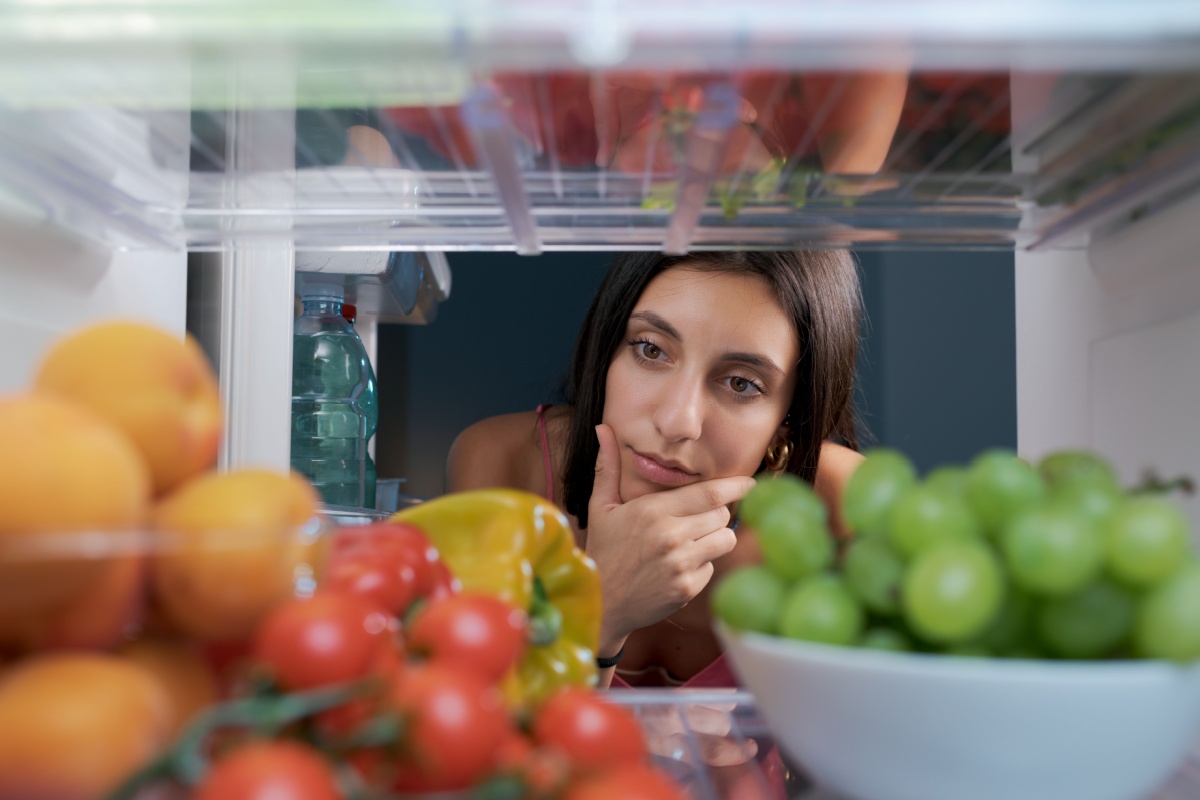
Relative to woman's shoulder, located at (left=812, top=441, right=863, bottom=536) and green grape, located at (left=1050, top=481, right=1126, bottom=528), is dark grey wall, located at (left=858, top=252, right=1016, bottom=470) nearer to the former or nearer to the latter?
woman's shoulder, located at (left=812, top=441, right=863, bottom=536)

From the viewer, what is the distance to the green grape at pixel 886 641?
42cm

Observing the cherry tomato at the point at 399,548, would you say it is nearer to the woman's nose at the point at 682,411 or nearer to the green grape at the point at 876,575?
the green grape at the point at 876,575

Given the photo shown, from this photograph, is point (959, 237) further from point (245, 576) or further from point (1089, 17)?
point (245, 576)

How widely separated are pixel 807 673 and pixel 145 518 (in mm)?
289

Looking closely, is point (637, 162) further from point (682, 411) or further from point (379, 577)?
point (682, 411)

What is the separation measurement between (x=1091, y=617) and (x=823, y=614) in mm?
112

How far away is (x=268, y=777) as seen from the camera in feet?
0.96

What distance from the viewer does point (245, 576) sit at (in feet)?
1.21

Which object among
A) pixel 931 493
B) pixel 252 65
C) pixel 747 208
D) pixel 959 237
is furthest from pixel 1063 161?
pixel 252 65

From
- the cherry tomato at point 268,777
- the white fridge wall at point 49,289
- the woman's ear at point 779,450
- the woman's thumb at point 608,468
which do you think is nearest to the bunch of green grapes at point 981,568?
the cherry tomato at point 268,777

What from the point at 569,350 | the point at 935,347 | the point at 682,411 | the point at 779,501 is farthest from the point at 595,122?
the point at 935,347

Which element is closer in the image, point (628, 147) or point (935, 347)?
point (628, 147)

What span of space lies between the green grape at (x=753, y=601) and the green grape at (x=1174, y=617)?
0.15 metres

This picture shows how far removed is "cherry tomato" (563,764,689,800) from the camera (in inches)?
12.7
